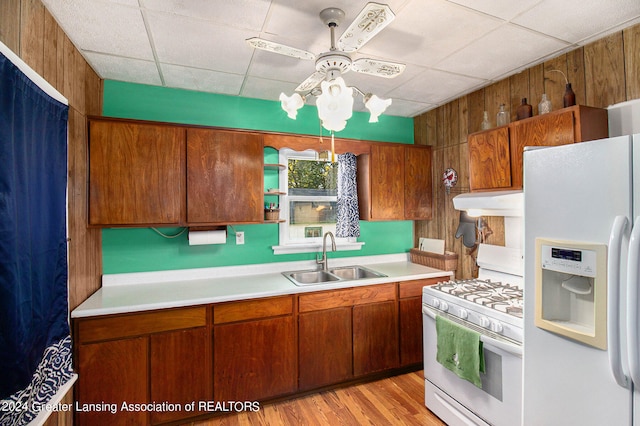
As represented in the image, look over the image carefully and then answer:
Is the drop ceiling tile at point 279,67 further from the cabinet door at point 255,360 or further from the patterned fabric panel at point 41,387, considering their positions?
the patterned fabric panel at point 41,387

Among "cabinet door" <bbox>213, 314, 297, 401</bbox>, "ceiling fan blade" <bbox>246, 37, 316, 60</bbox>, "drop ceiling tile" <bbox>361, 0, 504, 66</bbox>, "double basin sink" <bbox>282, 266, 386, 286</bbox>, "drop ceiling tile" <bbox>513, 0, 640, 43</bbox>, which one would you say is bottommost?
"cabinet door" <bbox>213, 314, 297, 401</bbox>

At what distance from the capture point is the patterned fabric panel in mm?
1278

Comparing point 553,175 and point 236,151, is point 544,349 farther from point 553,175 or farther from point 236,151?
point 236,151

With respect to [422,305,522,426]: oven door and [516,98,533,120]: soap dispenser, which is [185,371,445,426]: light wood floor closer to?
[422,305,522,426]: oven door

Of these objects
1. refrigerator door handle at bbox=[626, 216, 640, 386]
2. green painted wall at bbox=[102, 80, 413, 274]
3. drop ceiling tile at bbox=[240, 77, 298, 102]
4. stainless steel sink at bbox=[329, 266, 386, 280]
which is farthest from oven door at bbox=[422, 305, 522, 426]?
drop ceiling tile at bbox=[240, 77, 298, 102]

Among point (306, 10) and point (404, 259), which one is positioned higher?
point (306, 10)

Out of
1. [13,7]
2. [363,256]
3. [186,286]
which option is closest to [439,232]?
[363,256]

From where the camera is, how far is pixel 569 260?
1.30 metres

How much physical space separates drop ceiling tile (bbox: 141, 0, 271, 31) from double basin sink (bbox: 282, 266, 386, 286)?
197 centimetres

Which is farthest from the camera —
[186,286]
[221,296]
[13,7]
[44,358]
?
[186,286]

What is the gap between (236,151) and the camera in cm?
254

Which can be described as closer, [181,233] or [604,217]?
[604,217]

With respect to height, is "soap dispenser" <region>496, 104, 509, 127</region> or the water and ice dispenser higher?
"soap dispenser" <region>496, 104, 509, 127</region>

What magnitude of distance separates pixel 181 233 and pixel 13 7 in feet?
5.52
